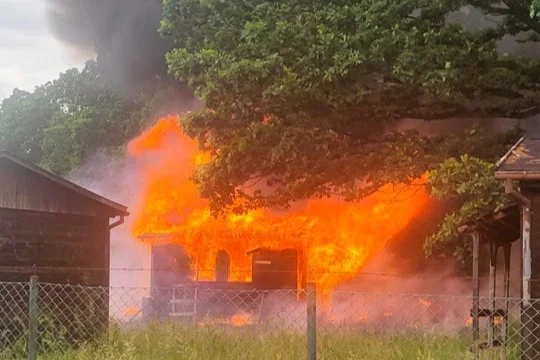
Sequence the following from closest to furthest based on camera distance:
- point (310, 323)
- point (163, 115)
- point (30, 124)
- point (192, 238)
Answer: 1. point (310, 323)
2. point (192, 238)
3. point (163, 115)
4. point (30, 124)

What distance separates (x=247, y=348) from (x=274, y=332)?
3.21 m

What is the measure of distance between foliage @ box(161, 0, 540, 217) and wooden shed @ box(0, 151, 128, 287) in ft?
9.82

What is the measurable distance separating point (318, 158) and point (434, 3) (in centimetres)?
423

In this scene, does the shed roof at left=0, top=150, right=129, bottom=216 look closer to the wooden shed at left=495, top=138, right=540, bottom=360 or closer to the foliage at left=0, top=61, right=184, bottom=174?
the wooden shed at left=495, top=138, right=540, bottom=360

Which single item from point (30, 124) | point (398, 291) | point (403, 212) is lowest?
point (398, 291)

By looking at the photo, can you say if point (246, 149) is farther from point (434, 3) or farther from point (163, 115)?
point (163, 115)

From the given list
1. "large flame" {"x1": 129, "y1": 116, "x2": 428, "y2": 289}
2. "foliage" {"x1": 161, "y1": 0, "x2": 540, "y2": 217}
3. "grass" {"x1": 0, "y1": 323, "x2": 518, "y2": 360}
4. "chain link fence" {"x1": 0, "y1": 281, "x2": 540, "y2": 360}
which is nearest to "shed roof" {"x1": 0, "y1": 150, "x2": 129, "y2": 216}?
"chain link fence" {"x1": 0, "y1": 281, "x2": 540, "y2": 360}

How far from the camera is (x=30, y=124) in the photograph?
183ft

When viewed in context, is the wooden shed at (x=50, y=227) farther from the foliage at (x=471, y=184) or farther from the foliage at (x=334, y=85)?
the foliage at (x=471, y=184)

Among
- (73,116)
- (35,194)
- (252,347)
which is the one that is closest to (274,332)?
(252,347)

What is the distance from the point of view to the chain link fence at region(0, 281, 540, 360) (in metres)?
10.5

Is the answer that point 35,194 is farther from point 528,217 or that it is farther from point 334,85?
point 528,217

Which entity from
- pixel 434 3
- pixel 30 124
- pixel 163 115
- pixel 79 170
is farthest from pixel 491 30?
pixel 30 124

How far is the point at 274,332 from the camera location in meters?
14.7
